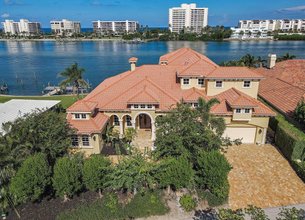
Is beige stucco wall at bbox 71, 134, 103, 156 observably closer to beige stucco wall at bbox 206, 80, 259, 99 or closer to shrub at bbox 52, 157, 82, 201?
shrub at bbox 52, 157, 82, 201

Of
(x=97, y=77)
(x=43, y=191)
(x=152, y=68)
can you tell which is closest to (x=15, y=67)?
(x=97, y=77)

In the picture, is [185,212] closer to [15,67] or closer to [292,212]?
[292,212]

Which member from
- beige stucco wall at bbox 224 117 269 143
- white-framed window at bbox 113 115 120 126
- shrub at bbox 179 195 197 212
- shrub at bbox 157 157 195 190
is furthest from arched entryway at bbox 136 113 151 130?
shrub at bbox 179 195 197 212

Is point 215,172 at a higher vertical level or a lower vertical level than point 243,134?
higher

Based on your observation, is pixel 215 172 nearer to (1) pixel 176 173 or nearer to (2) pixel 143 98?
(1) pixel 176 173

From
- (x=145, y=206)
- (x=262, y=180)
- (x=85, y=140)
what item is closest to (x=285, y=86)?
(x=262, y=180)

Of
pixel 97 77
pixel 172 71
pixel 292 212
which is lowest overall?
pixel 97 77

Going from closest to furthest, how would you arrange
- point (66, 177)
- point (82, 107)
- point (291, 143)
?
point (66, 177)
point (291, 143)
point (82, 107)
